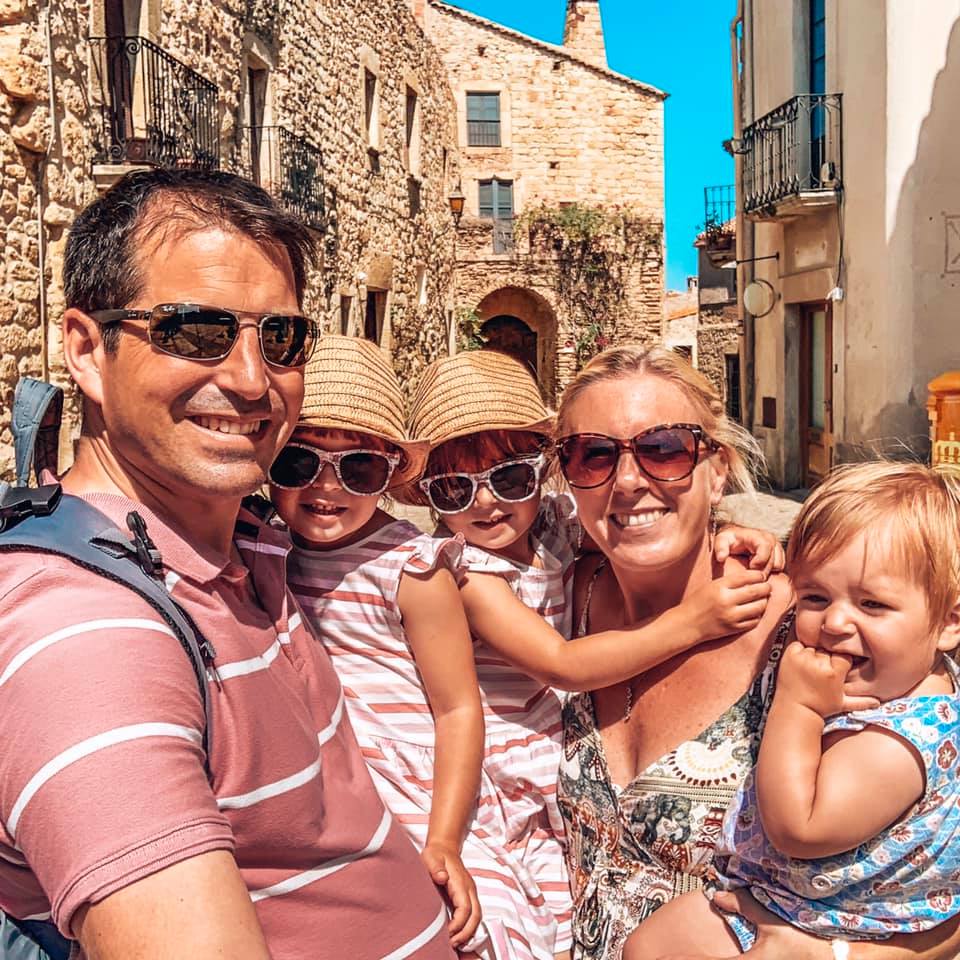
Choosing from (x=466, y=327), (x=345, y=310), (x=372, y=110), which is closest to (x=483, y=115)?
(x=466, y=327)

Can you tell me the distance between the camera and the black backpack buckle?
3.72 feet

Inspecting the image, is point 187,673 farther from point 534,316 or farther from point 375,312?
point 534,316

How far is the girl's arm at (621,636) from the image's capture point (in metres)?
1.82

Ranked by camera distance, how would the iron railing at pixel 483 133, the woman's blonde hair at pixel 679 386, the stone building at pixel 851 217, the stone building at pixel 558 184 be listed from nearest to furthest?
the woman's blonde hair at pixel 679 386, the stone building at pixel 851 217, the stone building at pixel 558 184, the iron railing at pixel 483 133

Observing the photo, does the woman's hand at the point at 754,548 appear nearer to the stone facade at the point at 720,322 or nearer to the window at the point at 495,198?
the stone facade at the point at 720,322

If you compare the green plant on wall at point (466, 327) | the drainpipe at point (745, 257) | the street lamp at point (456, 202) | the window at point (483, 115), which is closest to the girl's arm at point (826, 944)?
the drainpipe at point (745, 257)

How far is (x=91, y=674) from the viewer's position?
985 mm

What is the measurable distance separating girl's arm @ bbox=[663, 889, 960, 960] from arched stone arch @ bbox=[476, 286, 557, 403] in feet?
76.7

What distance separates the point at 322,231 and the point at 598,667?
11852mm

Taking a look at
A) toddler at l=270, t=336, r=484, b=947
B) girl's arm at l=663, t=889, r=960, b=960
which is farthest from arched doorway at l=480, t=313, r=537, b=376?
girl's arm at l=663, t=889, r=960, b=960

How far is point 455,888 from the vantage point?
1690mm

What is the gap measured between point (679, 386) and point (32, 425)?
1.23m

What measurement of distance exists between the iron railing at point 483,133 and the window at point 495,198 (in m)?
0.95

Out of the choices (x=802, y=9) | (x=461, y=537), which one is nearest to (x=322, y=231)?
(x=802, y=9)
